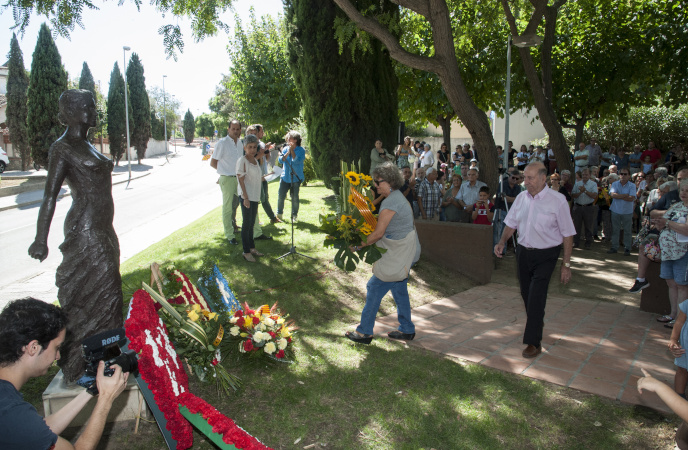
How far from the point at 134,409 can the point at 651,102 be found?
20.4m

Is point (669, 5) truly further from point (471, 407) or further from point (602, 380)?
point (471, 407)

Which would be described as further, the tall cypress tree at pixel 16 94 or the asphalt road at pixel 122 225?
the tall cypress tree at pixel 16 94

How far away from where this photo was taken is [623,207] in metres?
11.4

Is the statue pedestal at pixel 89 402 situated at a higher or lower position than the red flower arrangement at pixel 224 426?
lower

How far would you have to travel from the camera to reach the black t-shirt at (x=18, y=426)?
1.97 meters

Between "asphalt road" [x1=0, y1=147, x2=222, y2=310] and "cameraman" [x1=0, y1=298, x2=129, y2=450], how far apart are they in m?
6.21

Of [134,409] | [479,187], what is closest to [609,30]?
[479,187]

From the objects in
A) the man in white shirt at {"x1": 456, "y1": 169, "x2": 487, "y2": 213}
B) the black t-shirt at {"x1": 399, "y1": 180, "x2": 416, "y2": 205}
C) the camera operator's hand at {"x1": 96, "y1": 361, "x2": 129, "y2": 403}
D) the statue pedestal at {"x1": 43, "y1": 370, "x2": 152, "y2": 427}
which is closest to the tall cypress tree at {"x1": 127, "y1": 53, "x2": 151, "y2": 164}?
the black t-shirt at {"x1": 399, "y1": 180, "x2": 416, "y2": 205}

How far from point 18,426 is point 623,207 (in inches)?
477

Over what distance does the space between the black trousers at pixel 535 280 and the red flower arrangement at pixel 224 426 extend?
3.36 meters

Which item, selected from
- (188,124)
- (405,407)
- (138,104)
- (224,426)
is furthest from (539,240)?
(188,124)

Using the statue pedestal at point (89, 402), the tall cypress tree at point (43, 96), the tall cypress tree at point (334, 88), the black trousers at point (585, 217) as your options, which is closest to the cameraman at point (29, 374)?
the statue pedestal at point (89, 402)

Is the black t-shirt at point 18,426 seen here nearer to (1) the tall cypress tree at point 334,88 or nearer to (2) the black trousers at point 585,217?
(2) the black trousers at point 585,217

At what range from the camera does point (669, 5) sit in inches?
623
